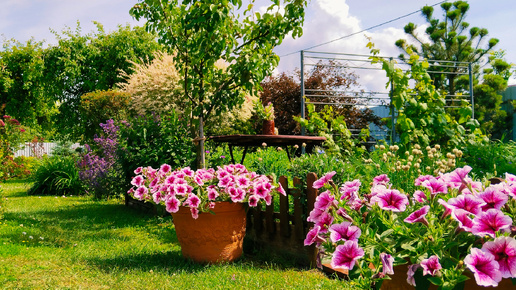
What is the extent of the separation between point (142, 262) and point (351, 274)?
249 cm

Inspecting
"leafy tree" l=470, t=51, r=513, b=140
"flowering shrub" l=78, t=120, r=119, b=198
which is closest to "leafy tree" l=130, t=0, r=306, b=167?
"flowering shrub" l=78, t=120, r=119, b=198

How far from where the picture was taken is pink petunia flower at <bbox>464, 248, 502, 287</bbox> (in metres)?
1.16

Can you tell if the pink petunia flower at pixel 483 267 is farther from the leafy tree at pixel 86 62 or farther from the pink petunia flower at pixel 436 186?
the leafy tree at pixel 86 62

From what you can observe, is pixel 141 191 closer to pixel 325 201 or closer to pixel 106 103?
pixel 325 201

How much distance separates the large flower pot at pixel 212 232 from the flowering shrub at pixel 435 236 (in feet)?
5.89

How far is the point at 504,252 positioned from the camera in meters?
1.21

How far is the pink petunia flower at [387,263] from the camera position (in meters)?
1.30

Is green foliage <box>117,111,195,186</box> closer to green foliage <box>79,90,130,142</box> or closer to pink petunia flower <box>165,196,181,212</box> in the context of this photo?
pink petunia flower <box>165,196,181,212</box>

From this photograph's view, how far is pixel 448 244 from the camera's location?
1321mm

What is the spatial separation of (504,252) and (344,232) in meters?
0.46

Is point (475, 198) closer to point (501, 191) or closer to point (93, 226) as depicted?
point (501, 191)

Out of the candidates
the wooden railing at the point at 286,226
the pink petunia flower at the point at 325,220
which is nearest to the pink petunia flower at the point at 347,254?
the pink petunia flower at the point at 325,220

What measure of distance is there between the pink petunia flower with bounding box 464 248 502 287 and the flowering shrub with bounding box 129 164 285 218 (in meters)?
2.10

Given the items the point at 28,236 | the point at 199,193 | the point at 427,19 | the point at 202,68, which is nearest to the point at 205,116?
the point at 202,68
